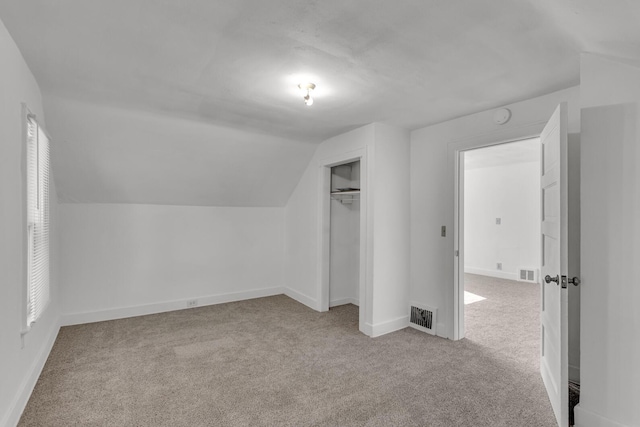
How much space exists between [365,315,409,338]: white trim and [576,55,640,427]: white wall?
5.75 feet

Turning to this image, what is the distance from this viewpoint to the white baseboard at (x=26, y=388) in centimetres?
189

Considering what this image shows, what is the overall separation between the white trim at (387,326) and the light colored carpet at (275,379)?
0.08 meters

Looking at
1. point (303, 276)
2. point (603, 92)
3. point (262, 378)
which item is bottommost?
point (262, 378)

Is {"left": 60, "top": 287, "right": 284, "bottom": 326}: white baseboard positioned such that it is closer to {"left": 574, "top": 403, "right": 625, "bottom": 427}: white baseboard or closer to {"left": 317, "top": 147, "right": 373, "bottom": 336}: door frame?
{"left": 317, "top": 147, "right": 373, "bottom": 336}: door frame

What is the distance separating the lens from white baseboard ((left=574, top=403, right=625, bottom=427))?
1895mm

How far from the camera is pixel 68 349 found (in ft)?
9.98

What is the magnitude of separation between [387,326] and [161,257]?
10.0ft

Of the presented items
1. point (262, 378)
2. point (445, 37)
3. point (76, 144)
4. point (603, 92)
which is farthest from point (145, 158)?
point (603, 92)

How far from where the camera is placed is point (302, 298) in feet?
15.4

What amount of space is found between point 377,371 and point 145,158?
331 cm

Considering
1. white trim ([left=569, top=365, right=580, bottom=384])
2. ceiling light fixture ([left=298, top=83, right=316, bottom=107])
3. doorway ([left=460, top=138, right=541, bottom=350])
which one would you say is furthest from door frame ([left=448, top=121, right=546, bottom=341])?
ceiling light fixture ([left=298, top=83, right=316, bottom=107])

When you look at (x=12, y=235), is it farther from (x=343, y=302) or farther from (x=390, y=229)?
(x=343, y=302)

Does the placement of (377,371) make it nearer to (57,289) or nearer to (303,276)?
(303,276)

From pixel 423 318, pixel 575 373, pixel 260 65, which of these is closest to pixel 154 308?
pixel 423 318
